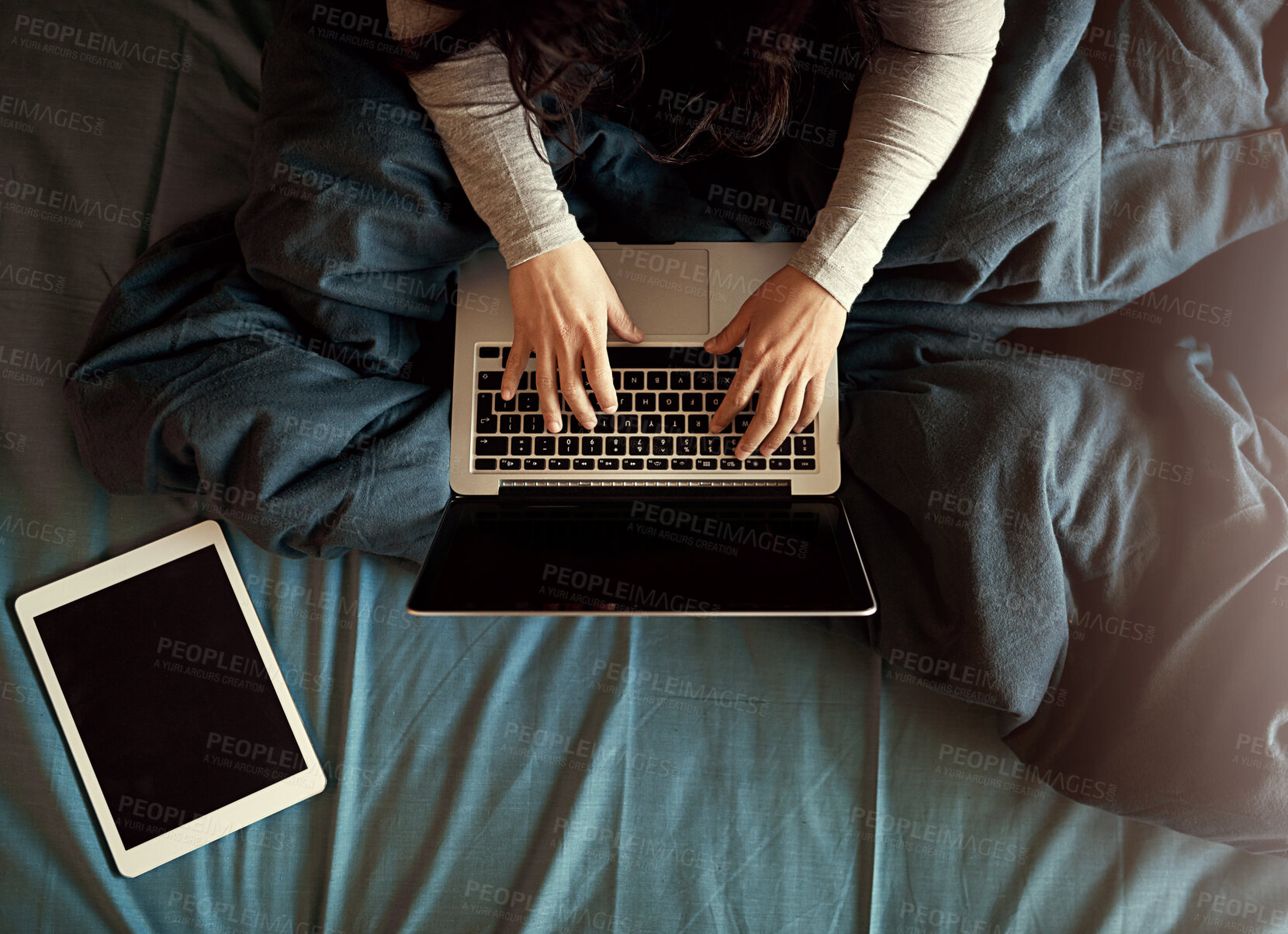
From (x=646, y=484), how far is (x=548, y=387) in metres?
0.12

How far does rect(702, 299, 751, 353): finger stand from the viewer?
0.67 meters

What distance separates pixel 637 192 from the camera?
75 centimetres

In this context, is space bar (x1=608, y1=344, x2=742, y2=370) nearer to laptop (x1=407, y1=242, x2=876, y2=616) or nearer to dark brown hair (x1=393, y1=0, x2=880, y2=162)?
laptop (x1=407, y1=242, x2=876, y2=616)

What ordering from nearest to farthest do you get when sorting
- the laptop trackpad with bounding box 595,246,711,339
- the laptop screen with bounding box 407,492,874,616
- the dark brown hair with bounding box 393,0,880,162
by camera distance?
1. the dark brown hair with bounding box 393,0,880,162
2. the laptop screen with bounding box 407,492,874,616
3. the laptop trackpad with bounding box 595,246,711,339

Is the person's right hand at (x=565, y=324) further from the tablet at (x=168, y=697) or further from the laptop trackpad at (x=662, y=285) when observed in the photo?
the tablet at (x=168, y=697)

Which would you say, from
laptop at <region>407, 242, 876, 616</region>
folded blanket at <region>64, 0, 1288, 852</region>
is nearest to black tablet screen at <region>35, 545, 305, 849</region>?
folded blanket at <region>64, 0, 1288, 852</region>

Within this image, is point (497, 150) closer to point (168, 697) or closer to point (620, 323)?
point (620, 323)

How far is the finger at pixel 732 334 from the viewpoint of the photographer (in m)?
0.67

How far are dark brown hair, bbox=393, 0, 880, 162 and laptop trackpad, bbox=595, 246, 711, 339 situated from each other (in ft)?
0.29

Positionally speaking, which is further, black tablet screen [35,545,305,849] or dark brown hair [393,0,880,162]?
black tablet screen [35,545,305,849]

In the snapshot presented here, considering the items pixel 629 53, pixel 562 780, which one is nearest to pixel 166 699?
pixel 562 780

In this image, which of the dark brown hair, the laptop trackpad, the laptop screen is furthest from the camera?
the laptop trackpad

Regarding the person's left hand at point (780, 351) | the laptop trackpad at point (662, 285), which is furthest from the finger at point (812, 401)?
the laptop trackpad at point (662, 285)

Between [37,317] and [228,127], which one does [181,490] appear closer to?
[37,317]
